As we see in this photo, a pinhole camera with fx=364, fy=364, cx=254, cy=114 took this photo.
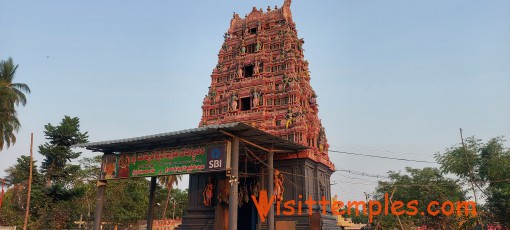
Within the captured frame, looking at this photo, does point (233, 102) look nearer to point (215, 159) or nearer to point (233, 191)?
point (215, 159)

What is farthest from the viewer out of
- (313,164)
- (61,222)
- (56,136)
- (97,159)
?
(97,159)

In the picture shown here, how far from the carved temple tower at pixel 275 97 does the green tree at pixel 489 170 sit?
11.1m

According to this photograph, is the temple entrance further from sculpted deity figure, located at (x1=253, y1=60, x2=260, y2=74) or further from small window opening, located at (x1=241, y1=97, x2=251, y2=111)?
sculpted deity figure, located at (x1=253, y1=60, x2=260, y2=74)

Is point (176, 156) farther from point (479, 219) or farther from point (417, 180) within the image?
point (417, 180)

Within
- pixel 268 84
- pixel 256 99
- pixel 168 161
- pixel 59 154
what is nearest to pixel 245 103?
pixel 256 99

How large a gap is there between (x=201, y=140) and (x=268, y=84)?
949cm

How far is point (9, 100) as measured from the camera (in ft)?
104

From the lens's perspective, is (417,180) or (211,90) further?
(417,180)

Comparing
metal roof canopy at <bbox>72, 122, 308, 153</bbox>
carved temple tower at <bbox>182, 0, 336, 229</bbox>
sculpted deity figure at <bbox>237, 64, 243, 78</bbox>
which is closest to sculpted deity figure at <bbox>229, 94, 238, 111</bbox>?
carved temple tower at <bbox>182, 0, 336, 229</bbox>

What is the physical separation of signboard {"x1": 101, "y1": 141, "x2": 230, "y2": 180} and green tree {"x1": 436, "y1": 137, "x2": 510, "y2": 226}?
17922 mm

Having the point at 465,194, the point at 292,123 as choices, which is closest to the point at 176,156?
the point at 292,123

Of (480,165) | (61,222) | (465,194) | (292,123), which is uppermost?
(292,123)

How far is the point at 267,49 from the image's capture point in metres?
28.6

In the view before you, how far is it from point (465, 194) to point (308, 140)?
21.8 metres
